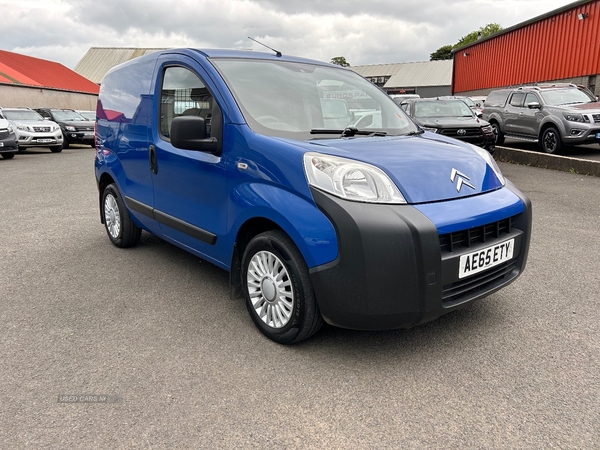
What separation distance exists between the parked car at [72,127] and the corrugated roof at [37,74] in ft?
33.7

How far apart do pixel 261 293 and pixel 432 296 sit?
1.08 m

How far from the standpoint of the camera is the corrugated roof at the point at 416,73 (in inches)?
2245

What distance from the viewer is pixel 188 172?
3.60 metres

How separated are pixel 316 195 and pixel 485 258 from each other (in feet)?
3.37

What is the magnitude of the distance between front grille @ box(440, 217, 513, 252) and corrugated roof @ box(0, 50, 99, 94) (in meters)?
31.5

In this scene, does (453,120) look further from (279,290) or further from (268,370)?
(268,370)

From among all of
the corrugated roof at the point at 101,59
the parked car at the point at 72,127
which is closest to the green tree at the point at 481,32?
the corrugated roof at the point at 101,59

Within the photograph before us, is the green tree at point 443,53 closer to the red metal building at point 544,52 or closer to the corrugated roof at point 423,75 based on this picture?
the corrugated roof at point 423,75

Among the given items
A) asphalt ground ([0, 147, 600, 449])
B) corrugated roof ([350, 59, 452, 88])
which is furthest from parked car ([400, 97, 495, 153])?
corrugated roof ([350, 59, 452, 88])

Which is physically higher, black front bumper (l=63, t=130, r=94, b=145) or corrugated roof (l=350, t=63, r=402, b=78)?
corrugated roof (l=350, t=63, r=402, b=78)

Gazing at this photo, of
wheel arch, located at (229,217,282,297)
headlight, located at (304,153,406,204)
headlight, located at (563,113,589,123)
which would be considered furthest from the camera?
headlight, located at (563,113,589,123)

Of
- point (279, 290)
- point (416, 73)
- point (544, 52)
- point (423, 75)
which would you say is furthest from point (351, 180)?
point (416, 73)

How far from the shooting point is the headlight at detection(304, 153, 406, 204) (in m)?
2.64

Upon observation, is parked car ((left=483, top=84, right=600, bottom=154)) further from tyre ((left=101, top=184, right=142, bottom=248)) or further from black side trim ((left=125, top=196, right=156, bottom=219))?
black side trim ((left=125, top=196, right=156, bottom=219))
